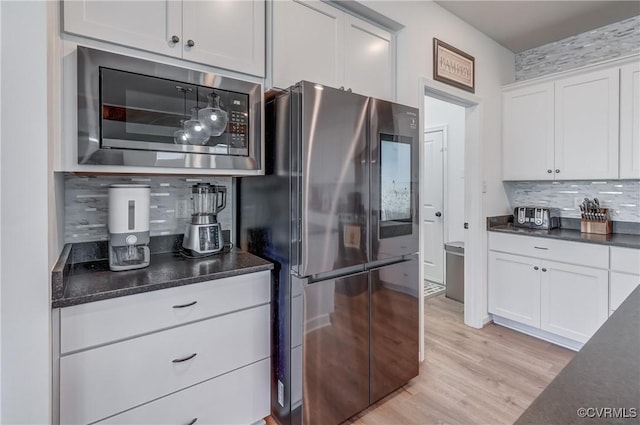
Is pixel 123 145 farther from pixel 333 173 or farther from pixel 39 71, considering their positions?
pixel 333 173

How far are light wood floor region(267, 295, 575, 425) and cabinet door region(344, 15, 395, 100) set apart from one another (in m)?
1.98

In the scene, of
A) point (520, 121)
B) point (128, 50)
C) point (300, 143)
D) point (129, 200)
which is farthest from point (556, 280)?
point (128, 50)

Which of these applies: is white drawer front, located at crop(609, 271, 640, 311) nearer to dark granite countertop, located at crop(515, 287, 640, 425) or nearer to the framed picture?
the framed picture

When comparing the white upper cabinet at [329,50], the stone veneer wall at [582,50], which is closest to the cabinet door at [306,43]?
the white upper cabinet at [329,50]

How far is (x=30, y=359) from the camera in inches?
38.8

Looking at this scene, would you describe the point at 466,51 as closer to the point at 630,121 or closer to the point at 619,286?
the point at 630,121

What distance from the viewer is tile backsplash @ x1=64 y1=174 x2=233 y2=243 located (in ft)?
5.00

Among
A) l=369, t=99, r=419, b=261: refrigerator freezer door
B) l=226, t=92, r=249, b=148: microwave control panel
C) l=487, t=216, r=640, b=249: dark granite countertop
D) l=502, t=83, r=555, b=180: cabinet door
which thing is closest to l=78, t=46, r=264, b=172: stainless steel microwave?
l=226, t=92, r=249, b=148: microwave control panel

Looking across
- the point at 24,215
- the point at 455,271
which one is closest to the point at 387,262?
the point at 24,215

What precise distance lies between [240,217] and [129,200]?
672mm

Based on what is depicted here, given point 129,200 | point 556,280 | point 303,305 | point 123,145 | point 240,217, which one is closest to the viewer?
point 123,145

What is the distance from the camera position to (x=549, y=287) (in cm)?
266

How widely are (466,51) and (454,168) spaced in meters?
1.57

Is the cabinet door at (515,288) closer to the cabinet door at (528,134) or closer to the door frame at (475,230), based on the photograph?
the door frame at (475,230)
